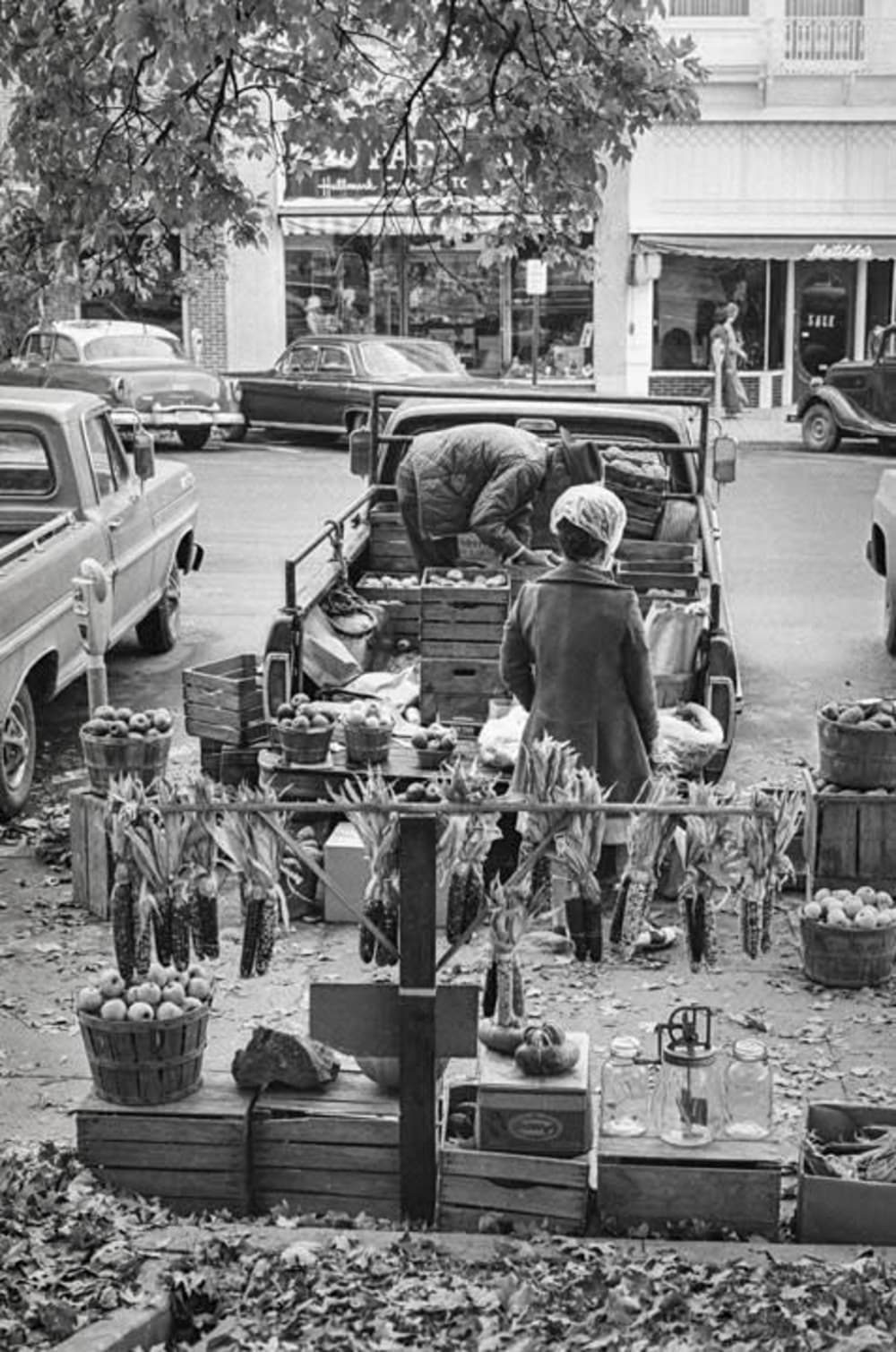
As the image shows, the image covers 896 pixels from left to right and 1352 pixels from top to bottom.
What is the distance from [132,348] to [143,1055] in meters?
21.2

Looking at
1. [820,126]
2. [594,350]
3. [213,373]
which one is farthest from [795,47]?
[213,373]

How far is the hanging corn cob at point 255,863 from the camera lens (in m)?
6.06

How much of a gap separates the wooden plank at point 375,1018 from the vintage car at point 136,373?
1952cm

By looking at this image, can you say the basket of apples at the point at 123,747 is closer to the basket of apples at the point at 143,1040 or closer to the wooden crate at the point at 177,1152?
the basket of apples at the point at 143,1040

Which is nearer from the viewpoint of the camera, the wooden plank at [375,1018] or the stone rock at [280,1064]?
the wooden plank at [375,1018]

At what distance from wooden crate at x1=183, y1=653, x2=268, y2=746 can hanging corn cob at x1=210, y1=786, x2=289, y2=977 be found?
345cm

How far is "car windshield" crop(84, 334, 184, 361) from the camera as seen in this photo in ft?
83.8

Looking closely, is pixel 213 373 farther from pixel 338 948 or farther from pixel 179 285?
pixel 338 948

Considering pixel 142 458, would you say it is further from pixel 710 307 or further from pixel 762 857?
pixel 710 307

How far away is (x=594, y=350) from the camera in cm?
3234

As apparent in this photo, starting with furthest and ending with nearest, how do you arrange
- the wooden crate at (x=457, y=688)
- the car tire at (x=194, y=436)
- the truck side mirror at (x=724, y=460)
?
the car tire at (x=194, y=436) < the truck side mirror at (x=724, y=460) < the wooden crate at (x=457, y=688)

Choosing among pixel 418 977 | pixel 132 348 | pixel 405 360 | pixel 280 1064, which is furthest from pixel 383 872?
pixel 405 360

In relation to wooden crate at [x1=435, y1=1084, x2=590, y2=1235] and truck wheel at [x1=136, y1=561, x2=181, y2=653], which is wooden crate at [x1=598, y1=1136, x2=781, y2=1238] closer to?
wooden crate at [x1=435, y1=1084, x2=590, y2=1235]

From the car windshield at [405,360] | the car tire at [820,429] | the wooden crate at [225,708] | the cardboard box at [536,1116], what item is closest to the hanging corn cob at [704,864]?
the cardboard box at [536,1116]
